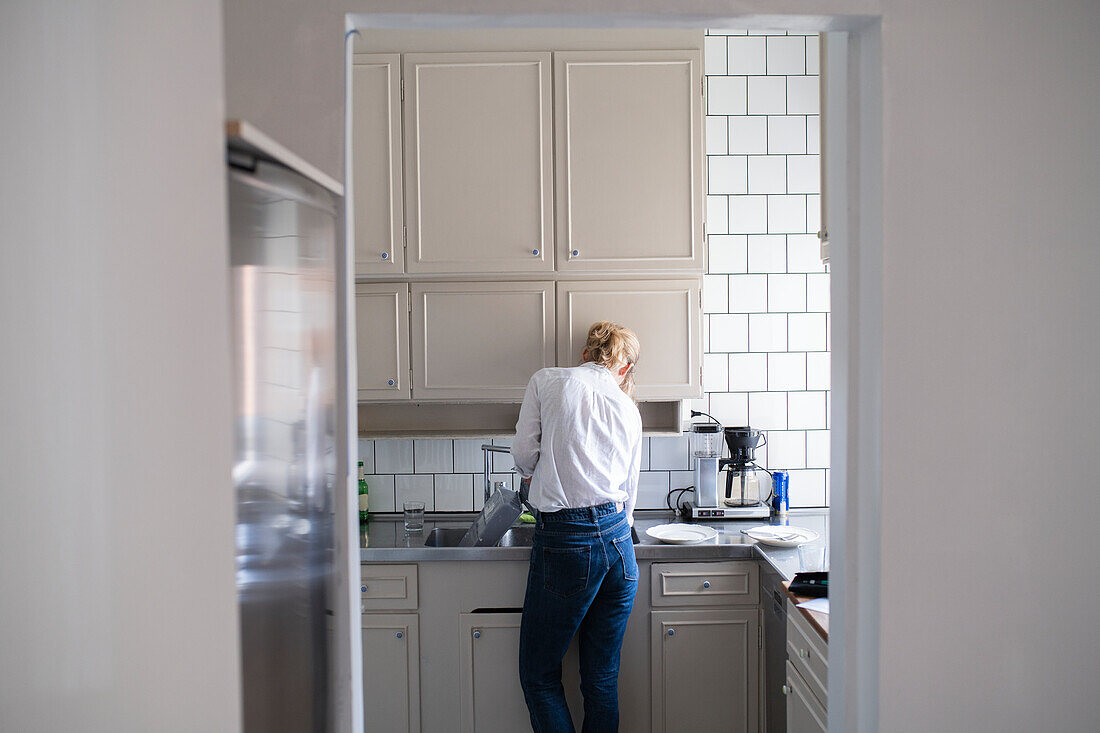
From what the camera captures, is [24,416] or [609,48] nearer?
[24,416]

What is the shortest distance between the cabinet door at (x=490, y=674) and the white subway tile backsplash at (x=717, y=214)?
64.5 inches

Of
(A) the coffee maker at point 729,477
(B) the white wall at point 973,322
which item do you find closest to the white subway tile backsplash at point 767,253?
(A) the coffee maker at point 729,477

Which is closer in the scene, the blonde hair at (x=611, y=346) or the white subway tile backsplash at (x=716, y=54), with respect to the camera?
the blonde hair at (x=611, y=346)

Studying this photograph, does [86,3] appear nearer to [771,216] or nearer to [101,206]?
[101,206]

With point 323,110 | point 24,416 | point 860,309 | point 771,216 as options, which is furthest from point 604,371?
point 24,416

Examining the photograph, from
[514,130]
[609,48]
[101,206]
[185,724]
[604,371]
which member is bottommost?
[185,724]

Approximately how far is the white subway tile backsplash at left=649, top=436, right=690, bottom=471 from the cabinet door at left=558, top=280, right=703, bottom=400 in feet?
1.28

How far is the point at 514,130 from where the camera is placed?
2.63 metres

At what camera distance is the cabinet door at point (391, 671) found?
8.30 ft

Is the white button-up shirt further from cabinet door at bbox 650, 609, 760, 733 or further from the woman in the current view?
cabinet door at bbox 650, 609, 760, 733

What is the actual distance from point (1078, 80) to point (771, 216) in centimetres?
196

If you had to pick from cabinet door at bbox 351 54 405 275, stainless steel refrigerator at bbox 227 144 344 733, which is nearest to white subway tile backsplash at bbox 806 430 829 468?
cabinet door at bbox 351 54 405 275

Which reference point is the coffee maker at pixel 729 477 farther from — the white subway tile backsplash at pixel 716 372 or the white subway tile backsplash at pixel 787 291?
the white subway tile backsplash at pixel 787 291

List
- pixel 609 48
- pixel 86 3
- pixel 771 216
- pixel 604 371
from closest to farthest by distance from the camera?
1. pixel 86 3
2. pixel 604 371
3. pixel 609 48
4. pixel 771 216
